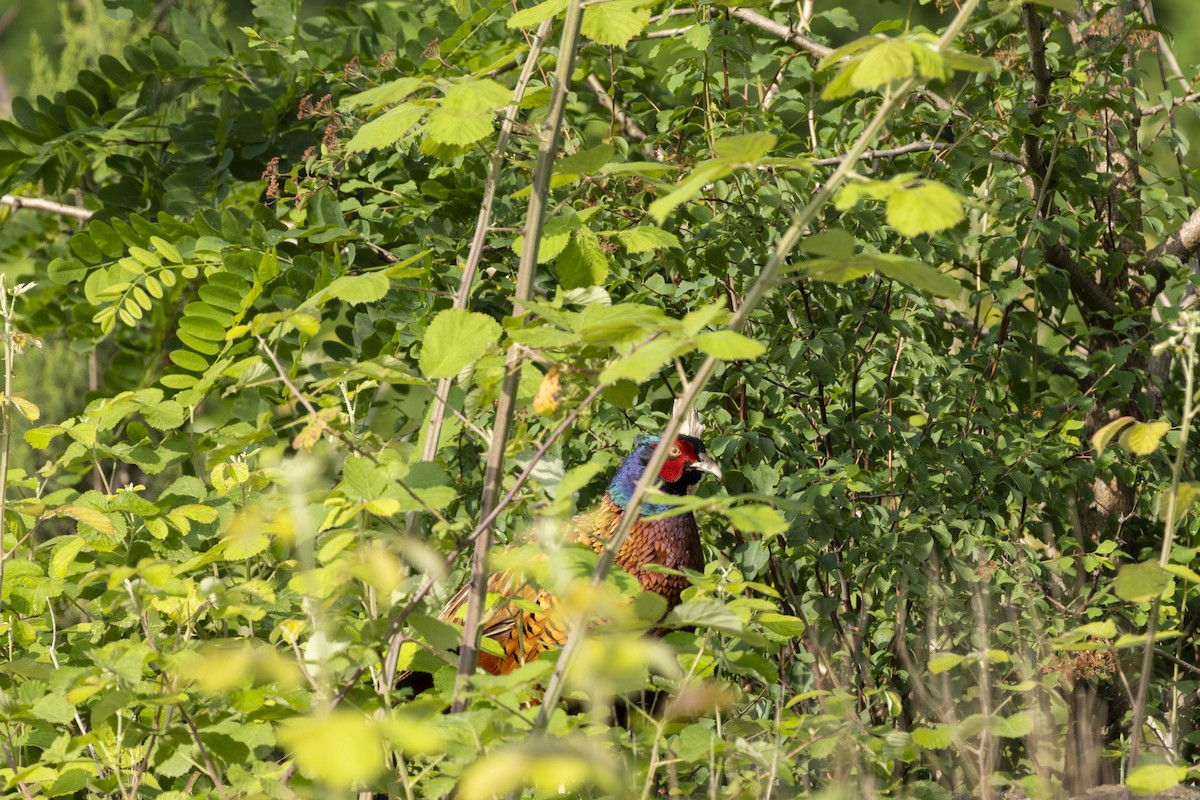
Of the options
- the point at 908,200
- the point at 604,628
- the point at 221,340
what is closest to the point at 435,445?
the point at 604,628

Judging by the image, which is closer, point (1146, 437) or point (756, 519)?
point (756, 519)

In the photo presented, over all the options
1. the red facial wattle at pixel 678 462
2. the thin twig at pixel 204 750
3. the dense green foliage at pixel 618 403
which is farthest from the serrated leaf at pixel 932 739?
the red facial wattle at pixel 678 462

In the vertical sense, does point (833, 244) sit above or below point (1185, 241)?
above

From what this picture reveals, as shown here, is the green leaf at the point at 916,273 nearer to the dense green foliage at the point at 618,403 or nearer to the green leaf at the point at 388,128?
the dense green foliage at the point at 618,403

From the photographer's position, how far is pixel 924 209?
142 cm

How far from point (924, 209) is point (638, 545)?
6.20ft

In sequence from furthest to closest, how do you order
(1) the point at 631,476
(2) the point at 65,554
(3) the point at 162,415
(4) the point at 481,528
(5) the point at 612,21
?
(1) the point at 631,476
(3) the point at 162,415
(2) the point at 65,554
(5) the point at 612,21
(4) the point at 481,528

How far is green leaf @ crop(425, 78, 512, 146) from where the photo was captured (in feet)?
5.68

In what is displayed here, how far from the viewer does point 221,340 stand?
3.29 m

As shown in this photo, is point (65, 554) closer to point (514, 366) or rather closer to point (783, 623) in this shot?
point (514, 366)

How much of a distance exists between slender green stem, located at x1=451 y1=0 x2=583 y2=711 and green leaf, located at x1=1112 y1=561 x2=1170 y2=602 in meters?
0.89

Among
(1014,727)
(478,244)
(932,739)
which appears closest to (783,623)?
(932,739)

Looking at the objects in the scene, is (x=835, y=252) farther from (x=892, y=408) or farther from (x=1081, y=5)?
(x=1081, y=5)

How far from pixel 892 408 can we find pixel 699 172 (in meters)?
2.05
